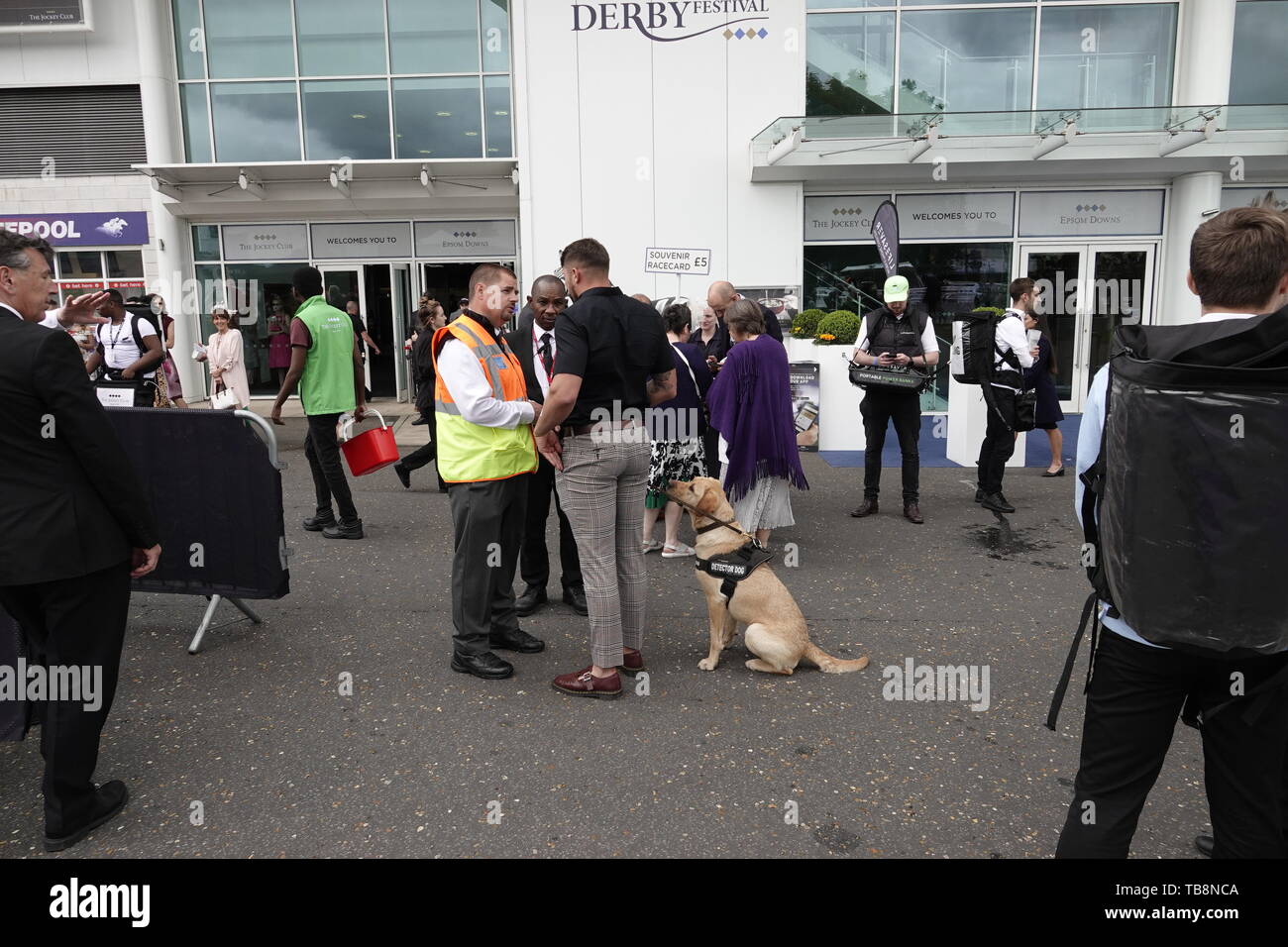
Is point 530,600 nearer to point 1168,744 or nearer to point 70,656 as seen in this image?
point 70,656

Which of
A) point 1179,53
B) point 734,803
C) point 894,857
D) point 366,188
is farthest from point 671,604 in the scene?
point 1179,53

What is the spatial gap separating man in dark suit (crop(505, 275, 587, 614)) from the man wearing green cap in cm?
314

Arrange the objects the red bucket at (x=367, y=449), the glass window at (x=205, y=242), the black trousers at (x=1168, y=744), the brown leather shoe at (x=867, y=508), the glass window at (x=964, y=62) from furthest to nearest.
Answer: the glass window at (x=205, y=242) → the glass window at (x=964, y=62) → the brown leather shoe at (x=867, y=508) → the red bucket at (x=367, y=449) → the black trousers at (x=1168, y=744)

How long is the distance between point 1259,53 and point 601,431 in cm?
1519

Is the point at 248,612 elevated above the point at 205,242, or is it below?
below

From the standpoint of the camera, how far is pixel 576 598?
5.48 metres

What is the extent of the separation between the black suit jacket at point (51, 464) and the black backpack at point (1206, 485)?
3114 millimetres

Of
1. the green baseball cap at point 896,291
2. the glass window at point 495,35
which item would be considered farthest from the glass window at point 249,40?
the green baseball cap at point 896,291

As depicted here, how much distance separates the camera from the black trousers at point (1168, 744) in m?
2.11

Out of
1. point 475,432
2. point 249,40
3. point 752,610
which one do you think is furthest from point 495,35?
point 752,610

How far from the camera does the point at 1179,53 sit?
1347 centimetres

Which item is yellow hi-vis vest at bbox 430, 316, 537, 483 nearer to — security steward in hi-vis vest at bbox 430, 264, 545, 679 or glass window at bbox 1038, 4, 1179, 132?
security steward in hi-vis vest at bbox 430, 264, 545, 679

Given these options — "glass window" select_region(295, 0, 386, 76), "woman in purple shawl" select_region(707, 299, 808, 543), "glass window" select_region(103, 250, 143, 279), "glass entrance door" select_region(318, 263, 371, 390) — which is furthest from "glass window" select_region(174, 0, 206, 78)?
"woman in purple shawl" select_region(707, 299, 808, 543)

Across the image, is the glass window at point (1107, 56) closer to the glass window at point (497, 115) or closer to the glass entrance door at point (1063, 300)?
the glass entrance door at point (1063, 300)
